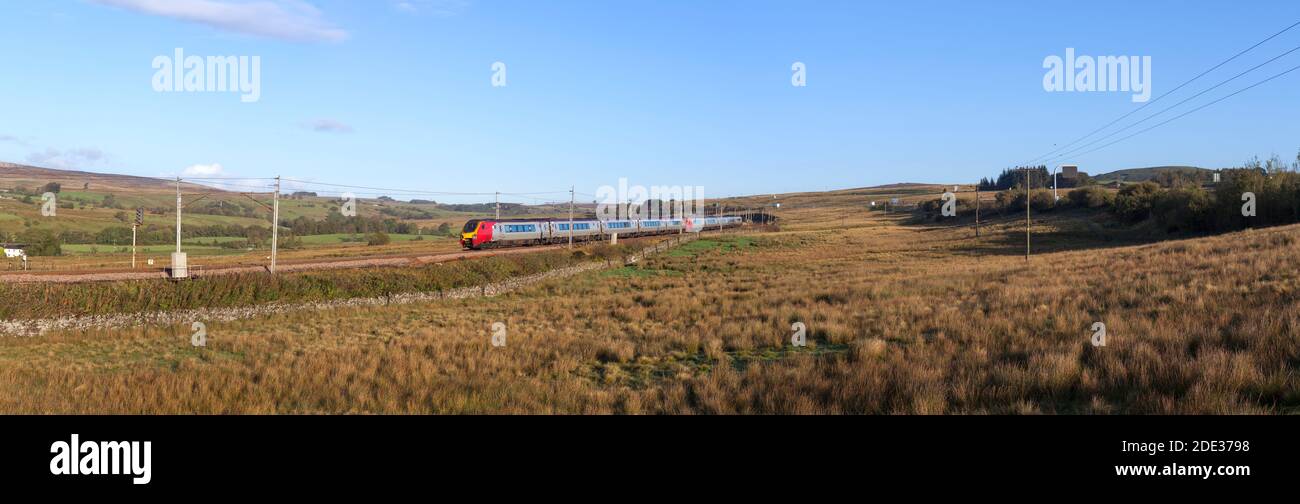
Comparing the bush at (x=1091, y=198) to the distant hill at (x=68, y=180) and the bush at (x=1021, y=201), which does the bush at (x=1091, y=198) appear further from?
the distant hill at (x=68, y=180)

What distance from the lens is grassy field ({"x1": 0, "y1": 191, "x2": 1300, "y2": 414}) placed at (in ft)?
26.0

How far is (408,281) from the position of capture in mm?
30234

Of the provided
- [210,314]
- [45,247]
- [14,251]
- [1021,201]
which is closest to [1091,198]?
[1021,201]

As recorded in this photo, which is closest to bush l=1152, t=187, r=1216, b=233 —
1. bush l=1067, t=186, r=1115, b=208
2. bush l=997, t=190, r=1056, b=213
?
bush l=1067, t=186, r=1115, b=208

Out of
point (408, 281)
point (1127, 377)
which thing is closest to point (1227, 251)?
point (1127, 377)

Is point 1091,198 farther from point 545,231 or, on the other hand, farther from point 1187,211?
point 545,231

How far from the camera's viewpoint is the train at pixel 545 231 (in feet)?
163

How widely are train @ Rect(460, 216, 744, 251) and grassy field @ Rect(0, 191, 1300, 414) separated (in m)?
23.2

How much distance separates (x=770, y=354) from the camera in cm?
1339

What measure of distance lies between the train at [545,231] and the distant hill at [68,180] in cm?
8013

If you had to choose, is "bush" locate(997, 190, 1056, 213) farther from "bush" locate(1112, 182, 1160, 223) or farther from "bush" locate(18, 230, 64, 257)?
"bush" locate(18, 230, 64, 257)

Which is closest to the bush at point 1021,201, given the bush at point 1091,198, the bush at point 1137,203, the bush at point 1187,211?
the bush at point 1091,198
